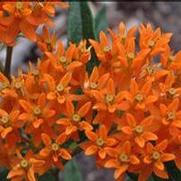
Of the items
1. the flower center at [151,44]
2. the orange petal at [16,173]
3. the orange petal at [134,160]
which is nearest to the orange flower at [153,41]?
the flower center at [151,44]

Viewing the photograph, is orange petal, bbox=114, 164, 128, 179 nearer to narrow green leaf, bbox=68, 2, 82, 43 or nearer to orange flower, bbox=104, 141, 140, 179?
orange flower, bbox=104, 141, 140, 179

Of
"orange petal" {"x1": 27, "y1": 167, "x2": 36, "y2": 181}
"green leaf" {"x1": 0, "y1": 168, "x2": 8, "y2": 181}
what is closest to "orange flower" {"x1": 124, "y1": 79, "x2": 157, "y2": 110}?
"orange petal" {"x1": 27, "y1": 167, "x2": 36, "y2": 181}

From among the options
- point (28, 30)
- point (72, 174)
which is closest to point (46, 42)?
point (28, 30)

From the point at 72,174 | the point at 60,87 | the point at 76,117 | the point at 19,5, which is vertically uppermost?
the point at 19,5

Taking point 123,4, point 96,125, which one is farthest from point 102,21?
point 123,4

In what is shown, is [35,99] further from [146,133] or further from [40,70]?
[146,133]

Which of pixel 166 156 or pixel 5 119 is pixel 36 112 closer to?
pixel 5 119
